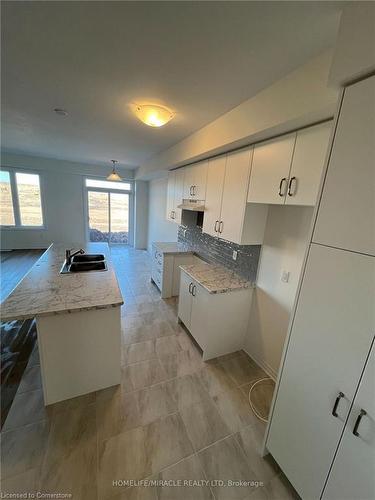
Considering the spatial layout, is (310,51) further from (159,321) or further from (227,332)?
(159,321)

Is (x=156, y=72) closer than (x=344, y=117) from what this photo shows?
No

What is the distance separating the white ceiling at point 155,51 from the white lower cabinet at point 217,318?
1852mm

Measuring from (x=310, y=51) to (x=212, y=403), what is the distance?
2673 millimetres

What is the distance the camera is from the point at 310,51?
1.16 meters

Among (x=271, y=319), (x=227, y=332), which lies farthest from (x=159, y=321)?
(x=271, y=319)

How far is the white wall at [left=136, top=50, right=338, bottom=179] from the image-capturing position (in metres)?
1.18

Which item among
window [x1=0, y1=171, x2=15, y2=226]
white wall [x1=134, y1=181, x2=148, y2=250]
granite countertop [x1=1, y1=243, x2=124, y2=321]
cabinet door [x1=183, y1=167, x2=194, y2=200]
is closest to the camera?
granite countertop [x1=1, y1=243, x2=124, y2=321]

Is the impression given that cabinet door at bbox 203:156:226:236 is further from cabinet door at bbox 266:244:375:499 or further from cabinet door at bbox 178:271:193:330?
cabinet door at bbox 266:244:375:499

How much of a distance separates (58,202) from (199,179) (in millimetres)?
5118

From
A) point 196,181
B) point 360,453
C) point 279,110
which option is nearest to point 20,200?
point 196,181

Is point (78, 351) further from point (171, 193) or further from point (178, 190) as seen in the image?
point (171, 193)

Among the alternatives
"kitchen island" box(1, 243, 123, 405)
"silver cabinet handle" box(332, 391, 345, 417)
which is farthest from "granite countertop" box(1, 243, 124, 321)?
"silver cabinet handle" box(332, 391, 345, 417)

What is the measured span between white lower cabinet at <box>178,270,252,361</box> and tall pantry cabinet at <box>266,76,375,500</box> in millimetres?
1040

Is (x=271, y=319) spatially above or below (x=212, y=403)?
above
